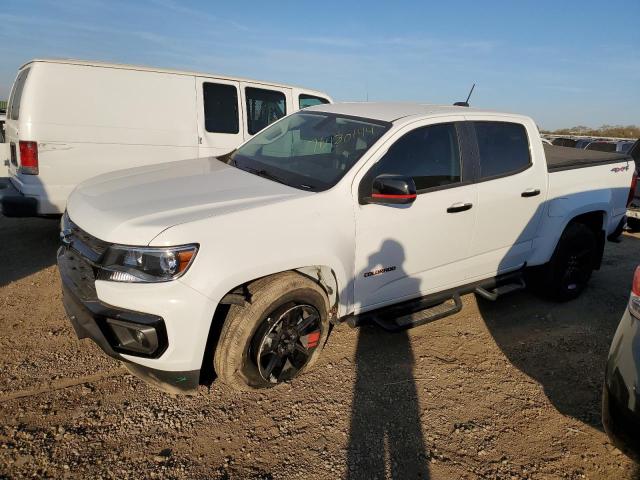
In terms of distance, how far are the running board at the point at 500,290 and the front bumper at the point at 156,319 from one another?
2.60 m

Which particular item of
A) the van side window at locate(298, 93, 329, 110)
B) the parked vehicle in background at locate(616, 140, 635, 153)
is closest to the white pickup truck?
the van side window at locate(298, 93, 329, 110)

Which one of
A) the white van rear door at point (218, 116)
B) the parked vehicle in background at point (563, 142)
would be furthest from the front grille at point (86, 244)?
the parked vehicle in background at point (563, 142)

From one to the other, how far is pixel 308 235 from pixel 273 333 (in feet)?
2.21

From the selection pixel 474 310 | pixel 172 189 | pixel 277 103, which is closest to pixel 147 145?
pixel 277 103

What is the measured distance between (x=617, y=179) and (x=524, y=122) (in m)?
1.41

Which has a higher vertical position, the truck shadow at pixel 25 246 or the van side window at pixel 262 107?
the van side window at pixel 262 107

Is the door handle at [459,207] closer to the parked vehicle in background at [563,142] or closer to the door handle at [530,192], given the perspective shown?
the door handle at [530,192]

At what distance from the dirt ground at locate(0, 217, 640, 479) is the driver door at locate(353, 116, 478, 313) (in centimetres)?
61

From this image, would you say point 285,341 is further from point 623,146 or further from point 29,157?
point 623,146

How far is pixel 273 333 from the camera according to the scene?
2.87 metres

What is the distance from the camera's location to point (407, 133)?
3.31m

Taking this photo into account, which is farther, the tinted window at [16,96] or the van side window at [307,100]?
the van side window at [307,100]

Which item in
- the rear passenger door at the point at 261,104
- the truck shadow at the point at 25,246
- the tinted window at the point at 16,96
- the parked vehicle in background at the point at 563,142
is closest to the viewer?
the truck shadow at the point at 25,246

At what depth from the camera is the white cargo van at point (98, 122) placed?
504 cm
